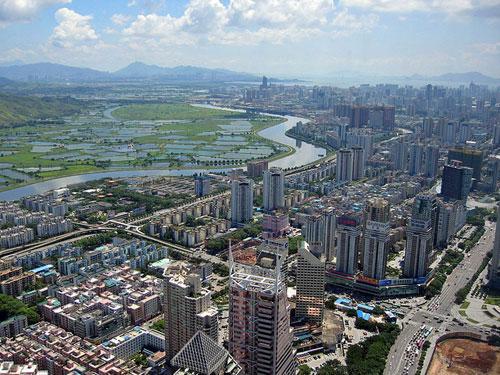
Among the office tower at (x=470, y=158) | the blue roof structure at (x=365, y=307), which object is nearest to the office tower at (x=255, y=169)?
the office tower at (x=470, y=158)

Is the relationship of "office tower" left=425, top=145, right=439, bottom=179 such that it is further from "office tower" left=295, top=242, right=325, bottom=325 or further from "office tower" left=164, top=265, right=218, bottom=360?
"office tower" left=164, top=265, right=218, bottom=360

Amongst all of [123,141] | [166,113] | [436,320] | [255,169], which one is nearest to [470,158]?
[255,169]

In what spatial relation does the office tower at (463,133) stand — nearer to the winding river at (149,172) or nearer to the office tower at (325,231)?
the winding river at (149,172)

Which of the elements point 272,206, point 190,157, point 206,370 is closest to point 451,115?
point 190,157

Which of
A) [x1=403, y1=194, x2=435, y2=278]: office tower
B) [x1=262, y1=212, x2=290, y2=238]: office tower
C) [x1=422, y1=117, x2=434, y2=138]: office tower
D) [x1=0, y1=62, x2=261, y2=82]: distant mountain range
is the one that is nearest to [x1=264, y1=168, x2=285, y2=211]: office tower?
[x1=262, y1=212, x2=290, y2=238]: office tower

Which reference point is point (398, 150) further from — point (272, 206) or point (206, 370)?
point (206, 370)

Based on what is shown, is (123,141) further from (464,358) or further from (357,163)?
(464,358)
